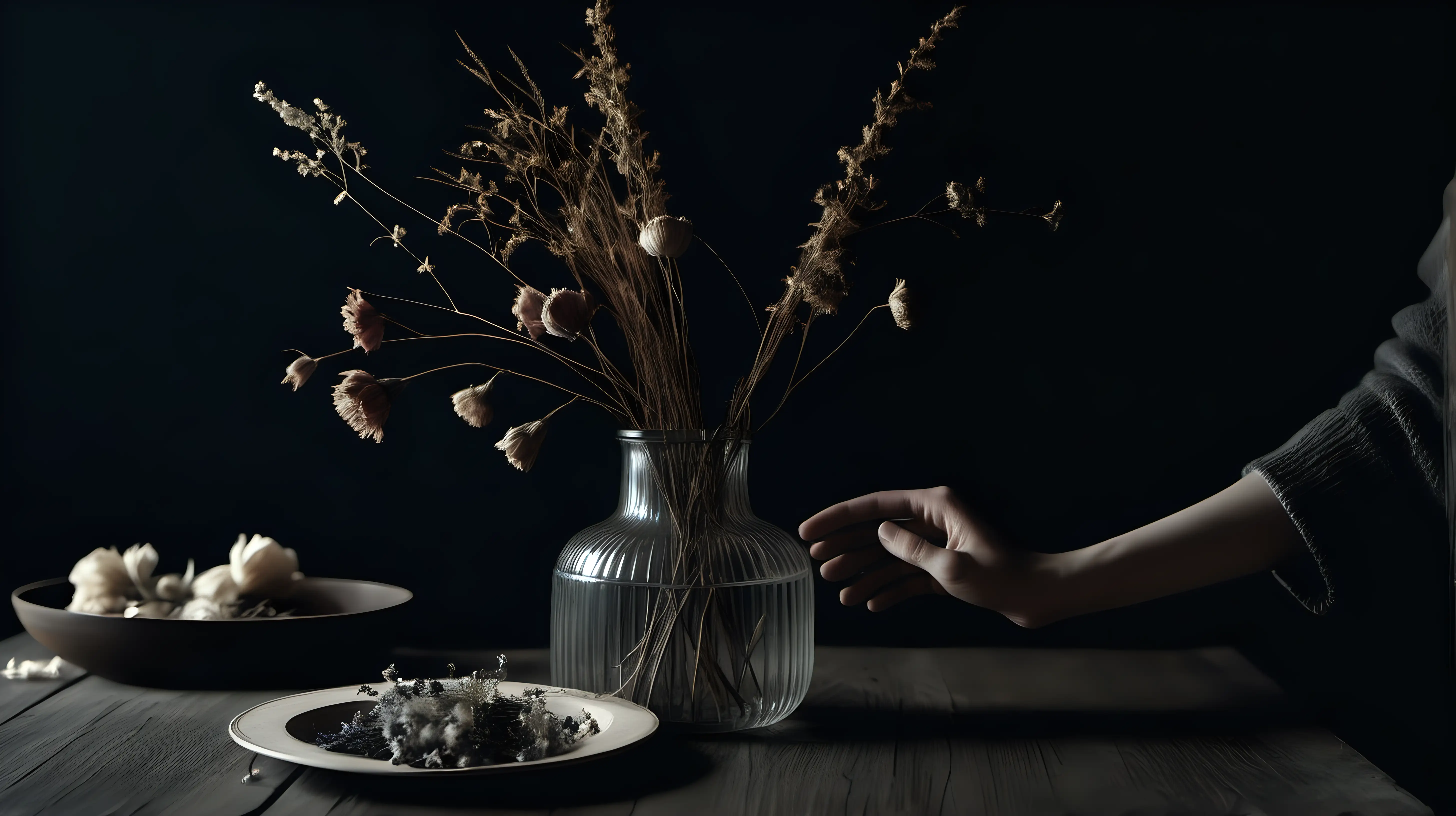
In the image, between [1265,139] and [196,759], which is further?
[1265,139]

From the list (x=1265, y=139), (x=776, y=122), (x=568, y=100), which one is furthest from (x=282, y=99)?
(x=1265, y=139)

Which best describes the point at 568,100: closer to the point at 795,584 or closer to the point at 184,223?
the point at 184,223

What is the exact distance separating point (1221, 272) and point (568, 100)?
0.80 m

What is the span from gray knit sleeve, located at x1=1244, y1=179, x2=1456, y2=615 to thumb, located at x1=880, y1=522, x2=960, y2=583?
30 centimetres

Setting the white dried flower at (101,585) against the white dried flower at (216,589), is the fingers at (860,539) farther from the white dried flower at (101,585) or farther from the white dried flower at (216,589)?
the white dried flower at (101,585)

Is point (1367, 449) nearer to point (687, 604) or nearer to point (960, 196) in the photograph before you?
point (960, 196)

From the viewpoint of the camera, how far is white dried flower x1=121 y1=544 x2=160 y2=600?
43.6 inches

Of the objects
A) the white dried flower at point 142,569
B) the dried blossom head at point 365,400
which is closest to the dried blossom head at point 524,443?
the dried blossom head at point 365,400

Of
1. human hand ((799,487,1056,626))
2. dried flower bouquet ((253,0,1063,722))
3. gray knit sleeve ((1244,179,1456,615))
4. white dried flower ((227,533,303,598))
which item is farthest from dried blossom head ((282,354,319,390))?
gray knit sleeve ((1244,179,1456,615))

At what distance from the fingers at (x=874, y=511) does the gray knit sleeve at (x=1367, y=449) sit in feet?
0.99

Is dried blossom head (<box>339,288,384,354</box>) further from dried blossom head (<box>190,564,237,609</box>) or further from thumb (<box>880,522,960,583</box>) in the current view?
thumb (<box>880,522,960,583</box>)

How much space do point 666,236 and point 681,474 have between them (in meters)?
0.22

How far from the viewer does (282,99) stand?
129 centimetres

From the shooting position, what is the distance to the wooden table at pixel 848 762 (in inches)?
29.9
